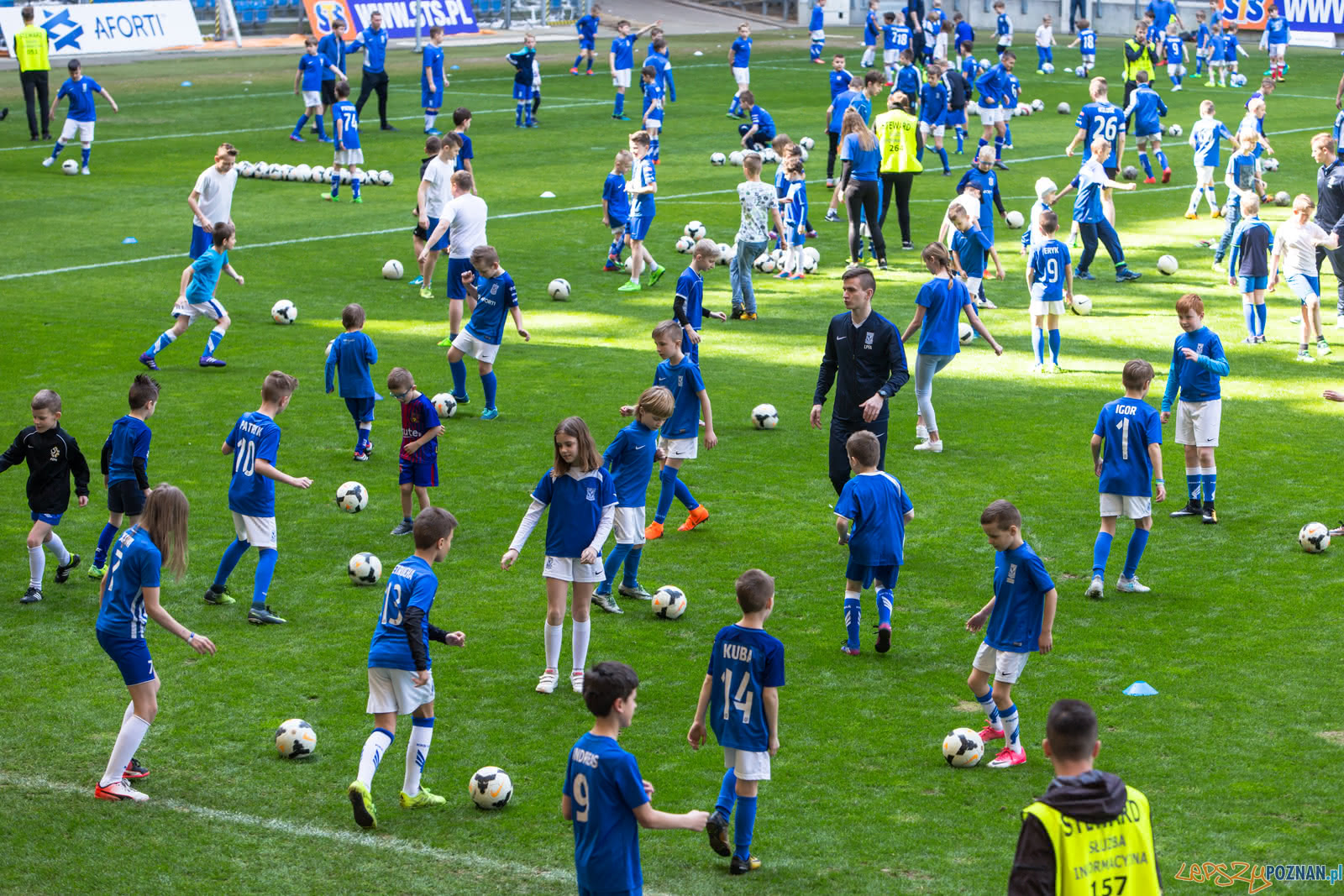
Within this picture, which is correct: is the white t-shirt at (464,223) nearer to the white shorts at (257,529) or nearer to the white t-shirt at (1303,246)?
the white shorts at (257,529)

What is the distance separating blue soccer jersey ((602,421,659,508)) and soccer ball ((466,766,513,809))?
322cm

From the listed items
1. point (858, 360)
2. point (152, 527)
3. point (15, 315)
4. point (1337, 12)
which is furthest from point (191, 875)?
point (1337, 12)

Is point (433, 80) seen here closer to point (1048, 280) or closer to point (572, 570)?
point (1048, 280)

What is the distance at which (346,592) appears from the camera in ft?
41.0

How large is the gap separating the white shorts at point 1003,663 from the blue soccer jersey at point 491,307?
868 cm

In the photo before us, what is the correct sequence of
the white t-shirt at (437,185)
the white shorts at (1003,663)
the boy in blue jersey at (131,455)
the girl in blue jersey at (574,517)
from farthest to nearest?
1. the white t-shirt at (437,185)
2. the boy in blue jersey at (131,455)
3. the girl in blue jersey at (574,517)
4. the white shorts at (1003,663)

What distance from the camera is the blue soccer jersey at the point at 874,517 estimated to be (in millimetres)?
10742

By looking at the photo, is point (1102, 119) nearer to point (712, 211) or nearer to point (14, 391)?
point (712, 211)

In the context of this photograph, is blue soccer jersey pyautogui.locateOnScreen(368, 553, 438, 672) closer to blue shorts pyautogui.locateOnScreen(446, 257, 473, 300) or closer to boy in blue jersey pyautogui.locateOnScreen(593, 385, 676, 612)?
boy in blue jersey pyautogui.locateOnScreen(593, 385, 676, 612)

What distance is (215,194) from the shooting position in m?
21.1

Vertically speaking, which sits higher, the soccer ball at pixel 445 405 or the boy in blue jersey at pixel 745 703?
the boy in blue jersey at pixel 745 703

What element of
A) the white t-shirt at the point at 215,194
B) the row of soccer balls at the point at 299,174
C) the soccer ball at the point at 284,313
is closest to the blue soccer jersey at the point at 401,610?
the soccer ball at the point at 284,313

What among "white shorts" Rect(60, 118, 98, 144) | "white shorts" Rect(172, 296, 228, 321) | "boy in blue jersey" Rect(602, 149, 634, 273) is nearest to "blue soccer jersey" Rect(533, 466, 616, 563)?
"white shorts" Rect(172, 296, 228, 321)

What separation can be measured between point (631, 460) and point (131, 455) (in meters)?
4.23
